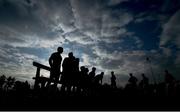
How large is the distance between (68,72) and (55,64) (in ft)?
2.61

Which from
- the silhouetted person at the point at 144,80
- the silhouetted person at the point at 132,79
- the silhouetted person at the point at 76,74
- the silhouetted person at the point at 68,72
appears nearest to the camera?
the silhouetted person at the point at 68,72

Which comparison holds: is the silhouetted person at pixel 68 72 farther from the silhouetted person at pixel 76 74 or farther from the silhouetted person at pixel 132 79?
the silhouetted person at pixel 132 79

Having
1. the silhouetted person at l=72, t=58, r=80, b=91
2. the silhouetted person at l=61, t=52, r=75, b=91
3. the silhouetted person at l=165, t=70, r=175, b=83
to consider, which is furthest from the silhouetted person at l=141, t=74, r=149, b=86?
the silhouetted person at l=61, t=52, r=75, b=91

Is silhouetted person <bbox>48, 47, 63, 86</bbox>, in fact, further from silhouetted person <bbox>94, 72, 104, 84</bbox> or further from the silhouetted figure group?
silhouetted person <bbox>94, 72, 104, 84</bbox>

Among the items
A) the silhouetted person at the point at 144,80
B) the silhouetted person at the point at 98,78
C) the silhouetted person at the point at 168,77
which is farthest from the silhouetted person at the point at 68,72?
the silhouetted person at the point at 144,80

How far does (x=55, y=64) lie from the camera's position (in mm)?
6680

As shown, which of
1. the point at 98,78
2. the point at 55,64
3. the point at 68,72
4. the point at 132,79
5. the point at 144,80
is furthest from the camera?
the point at 144,80

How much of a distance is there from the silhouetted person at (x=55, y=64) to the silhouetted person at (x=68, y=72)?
1.38 ft

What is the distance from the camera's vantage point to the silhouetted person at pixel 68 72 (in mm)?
6793

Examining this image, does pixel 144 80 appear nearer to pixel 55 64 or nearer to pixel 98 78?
pixel 98 78

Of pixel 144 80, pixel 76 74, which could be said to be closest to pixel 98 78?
pixel 76 74

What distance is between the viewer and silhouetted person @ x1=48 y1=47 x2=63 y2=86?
6336mm

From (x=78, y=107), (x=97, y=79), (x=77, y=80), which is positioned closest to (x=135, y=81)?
(x=97, y=79)

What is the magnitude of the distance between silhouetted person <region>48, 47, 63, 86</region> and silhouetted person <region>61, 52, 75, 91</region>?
42cm
